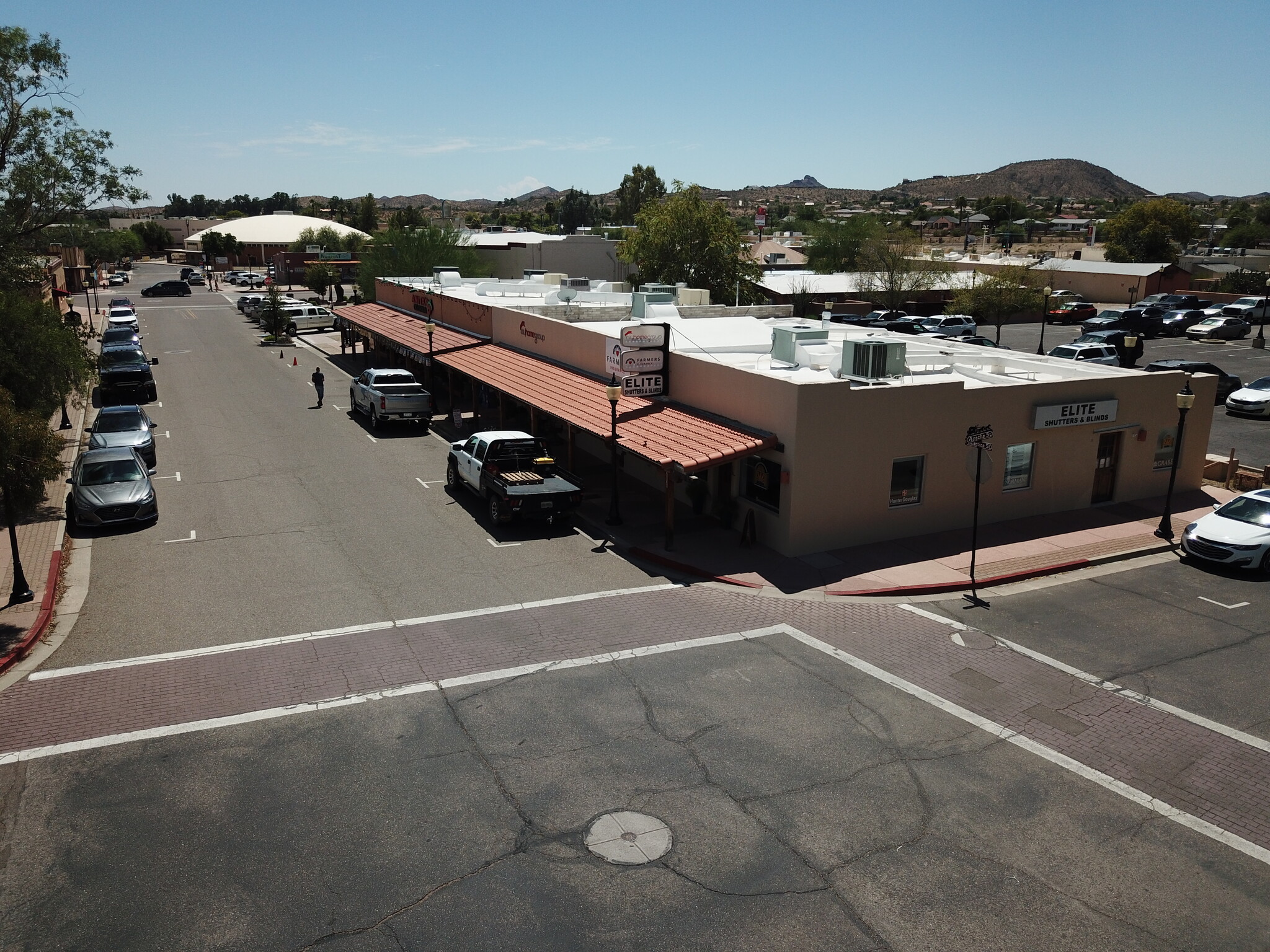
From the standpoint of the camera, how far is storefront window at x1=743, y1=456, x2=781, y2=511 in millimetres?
19484

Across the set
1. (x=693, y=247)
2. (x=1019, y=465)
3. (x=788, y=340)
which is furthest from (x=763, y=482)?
(x=693, y=247)

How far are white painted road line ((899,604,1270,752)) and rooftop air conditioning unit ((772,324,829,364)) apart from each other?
28.9ft

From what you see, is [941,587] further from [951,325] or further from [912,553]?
[951,325]

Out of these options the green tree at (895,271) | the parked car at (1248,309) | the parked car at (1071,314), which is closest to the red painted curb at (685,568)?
the green tree at (895,271)

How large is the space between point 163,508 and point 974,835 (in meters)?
20.4

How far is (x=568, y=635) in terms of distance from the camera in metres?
15.4

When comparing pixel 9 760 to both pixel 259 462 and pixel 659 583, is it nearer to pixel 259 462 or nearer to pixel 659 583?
pixel 659 583

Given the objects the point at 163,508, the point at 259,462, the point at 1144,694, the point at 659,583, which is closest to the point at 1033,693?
the point at 1144,694

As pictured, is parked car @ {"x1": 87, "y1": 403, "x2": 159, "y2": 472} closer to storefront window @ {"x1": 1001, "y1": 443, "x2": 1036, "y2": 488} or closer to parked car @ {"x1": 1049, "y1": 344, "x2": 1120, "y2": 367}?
storefront window @ {"x1": 1001, "y1": 443, "x2": 1036, "y2": 488}

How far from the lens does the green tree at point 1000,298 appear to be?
2329 inches

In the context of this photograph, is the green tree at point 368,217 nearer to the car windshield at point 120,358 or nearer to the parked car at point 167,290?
the parked car at point 167,290

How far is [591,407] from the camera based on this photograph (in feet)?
78.8

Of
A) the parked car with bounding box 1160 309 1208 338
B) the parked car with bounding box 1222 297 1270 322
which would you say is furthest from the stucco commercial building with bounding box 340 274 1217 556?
the parked car with bounding box 1222 297 1270 322

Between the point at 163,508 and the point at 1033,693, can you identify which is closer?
the point at 1033,693
